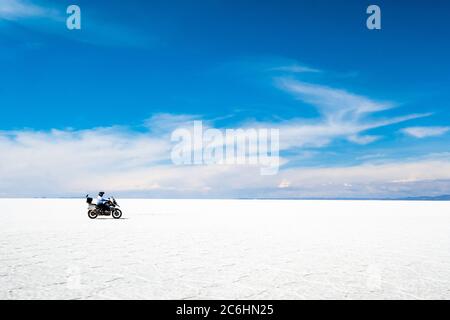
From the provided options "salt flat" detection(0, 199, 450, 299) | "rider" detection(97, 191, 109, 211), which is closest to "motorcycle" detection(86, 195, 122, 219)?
"rider" detection(97, 191, 109, 211)

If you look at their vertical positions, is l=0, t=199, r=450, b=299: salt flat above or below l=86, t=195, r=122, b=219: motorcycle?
below

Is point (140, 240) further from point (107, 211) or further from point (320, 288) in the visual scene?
point (107, 211)

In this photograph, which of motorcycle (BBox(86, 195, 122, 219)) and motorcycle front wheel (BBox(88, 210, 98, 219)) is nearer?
motorcycle (BBox(86, 195, 122, 219))

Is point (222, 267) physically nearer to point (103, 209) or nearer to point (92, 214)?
point (103, 209)

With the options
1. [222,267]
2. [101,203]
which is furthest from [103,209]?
A: [222,267]

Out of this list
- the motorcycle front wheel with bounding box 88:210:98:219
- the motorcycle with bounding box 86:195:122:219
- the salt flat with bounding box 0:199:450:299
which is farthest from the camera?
the motorcycle front wheel with bounding box 88:210:98:219

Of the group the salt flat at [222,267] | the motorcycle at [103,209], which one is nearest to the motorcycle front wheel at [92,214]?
the motorcycle at [103,209]

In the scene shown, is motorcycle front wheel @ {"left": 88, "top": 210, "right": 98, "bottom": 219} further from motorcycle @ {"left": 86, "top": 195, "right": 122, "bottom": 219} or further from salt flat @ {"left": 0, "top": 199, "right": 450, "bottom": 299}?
salt flat @ {"left": 0, "top": 199, "right": 450, "bottom": 299}
